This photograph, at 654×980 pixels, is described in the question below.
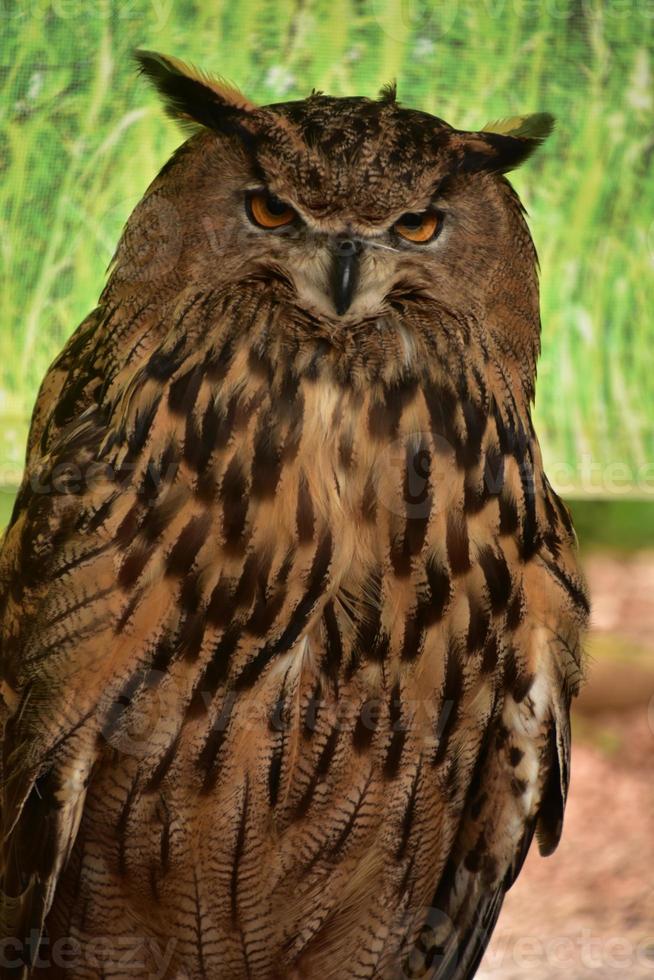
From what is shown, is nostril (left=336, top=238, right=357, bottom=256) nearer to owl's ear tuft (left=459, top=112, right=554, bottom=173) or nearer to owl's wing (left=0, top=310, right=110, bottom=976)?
owl's ear tuft (left=459, top=112, right=554, bottom=173)

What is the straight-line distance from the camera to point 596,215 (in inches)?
79.4

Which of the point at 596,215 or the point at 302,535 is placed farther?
the point at 596,215

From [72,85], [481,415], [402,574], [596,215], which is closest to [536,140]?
[481,415]

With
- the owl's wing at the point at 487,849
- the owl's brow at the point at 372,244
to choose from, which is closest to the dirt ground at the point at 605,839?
the owl's wing at the point at 487,849

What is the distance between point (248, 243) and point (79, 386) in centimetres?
34

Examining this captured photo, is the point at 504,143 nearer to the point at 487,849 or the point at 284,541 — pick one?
the point at 284,541

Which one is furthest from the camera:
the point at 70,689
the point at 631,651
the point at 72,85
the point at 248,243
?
the point at 631,651

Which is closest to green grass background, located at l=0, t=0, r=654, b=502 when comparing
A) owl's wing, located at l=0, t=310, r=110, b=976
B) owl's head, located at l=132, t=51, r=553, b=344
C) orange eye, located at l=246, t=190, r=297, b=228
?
owl's wing, located at l=0, t=310, r=110, b=976

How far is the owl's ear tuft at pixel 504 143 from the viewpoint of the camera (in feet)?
3.98

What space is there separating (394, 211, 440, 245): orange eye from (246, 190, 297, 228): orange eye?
110mm

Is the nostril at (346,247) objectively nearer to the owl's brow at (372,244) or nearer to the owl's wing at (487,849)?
the owl's brow at (372,244)

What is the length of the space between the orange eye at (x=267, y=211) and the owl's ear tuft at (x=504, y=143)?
0.20 m

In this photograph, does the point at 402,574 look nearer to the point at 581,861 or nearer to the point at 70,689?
the point at 70,689

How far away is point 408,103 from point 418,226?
2.72 feet
